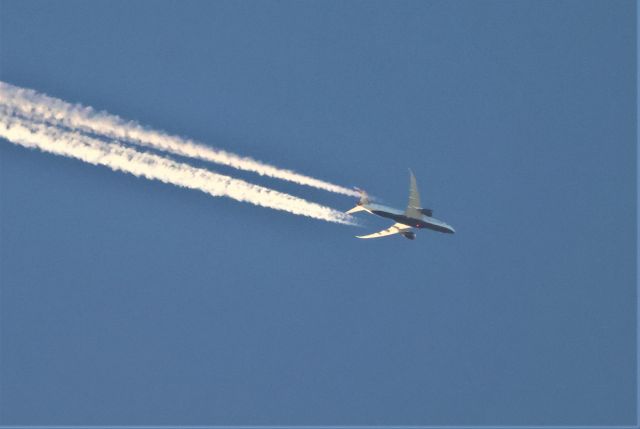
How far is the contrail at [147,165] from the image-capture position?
4794 centimetres

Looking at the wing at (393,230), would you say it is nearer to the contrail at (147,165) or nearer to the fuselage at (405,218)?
the fuselage at (405,218)

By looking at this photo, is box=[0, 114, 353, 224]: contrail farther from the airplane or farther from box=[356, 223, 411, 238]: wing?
box=[356, 223, 411, 238]: wing

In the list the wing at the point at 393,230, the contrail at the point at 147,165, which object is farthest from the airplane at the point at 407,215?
the contrail at the point at 147,165

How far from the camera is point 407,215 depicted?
197 ft

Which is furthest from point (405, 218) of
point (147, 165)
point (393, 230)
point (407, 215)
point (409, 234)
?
point (147, 165)

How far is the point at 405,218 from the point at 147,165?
14014 millimetres

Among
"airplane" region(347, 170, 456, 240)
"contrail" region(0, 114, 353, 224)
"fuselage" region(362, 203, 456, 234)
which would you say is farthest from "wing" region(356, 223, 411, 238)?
"contrail" region(0, 114, 353, 224)

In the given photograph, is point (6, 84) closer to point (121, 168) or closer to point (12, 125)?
point (12, 125)

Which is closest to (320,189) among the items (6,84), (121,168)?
(121,168)

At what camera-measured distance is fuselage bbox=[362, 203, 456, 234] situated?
59.1 meters

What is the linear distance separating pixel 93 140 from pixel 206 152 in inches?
223

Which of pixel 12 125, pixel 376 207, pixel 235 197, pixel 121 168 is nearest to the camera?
pixel 12 125

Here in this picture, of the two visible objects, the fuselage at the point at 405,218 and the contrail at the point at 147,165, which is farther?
the fuselage at the point at 405,218

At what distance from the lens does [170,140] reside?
52.8m
